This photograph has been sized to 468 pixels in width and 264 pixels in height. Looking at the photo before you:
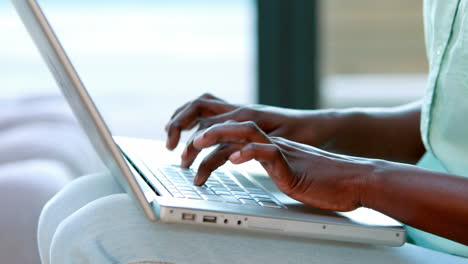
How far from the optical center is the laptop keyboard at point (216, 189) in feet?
2.65

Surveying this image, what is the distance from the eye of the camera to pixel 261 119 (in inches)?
46.2

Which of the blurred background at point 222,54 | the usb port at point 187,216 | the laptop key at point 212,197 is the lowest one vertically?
the blurred background at point 222,54

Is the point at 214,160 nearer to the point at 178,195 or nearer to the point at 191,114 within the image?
the point at 178,195

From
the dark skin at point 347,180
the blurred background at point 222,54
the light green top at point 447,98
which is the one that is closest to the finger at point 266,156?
the dark skin at point 347,180

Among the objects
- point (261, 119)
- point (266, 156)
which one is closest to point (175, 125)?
point (261, 119)

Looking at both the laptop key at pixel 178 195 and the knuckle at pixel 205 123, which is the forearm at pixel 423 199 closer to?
the laptop key at pixel 178 195

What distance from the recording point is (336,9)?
2984 millimetres

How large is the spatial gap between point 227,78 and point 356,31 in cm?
144

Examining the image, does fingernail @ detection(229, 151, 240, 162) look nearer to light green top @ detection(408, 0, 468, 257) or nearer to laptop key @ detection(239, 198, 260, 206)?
laptop key @ detection(239, 198, 260, 206)

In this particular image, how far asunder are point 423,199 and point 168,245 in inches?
12.0

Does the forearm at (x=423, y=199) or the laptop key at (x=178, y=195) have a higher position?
the laptop key at (x=178, y=195)

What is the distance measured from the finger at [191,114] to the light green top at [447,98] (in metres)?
0.35

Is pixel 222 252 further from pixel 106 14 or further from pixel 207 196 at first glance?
pixel 106 14

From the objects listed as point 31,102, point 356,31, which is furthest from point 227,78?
point 31,102
